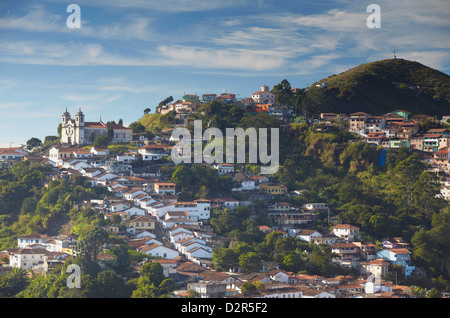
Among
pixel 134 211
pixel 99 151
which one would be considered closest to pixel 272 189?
pixel 134 211

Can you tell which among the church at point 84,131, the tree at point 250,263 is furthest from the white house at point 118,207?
the church at point 84,131

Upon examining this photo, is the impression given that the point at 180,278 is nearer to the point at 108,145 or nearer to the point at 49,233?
the point at 49,233

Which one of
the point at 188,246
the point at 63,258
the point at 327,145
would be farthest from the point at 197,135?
the point at 63,258

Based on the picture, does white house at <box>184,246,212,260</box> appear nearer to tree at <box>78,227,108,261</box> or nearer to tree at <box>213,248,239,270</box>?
tree at <box>213,248,239,270</box>

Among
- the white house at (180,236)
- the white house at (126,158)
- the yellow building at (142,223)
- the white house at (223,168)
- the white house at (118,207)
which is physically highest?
the white house at (126,158)

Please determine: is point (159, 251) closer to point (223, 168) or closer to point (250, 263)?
point (250, 263)

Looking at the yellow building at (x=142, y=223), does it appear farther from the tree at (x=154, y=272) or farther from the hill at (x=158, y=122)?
the hill at (x=158, y=122)
